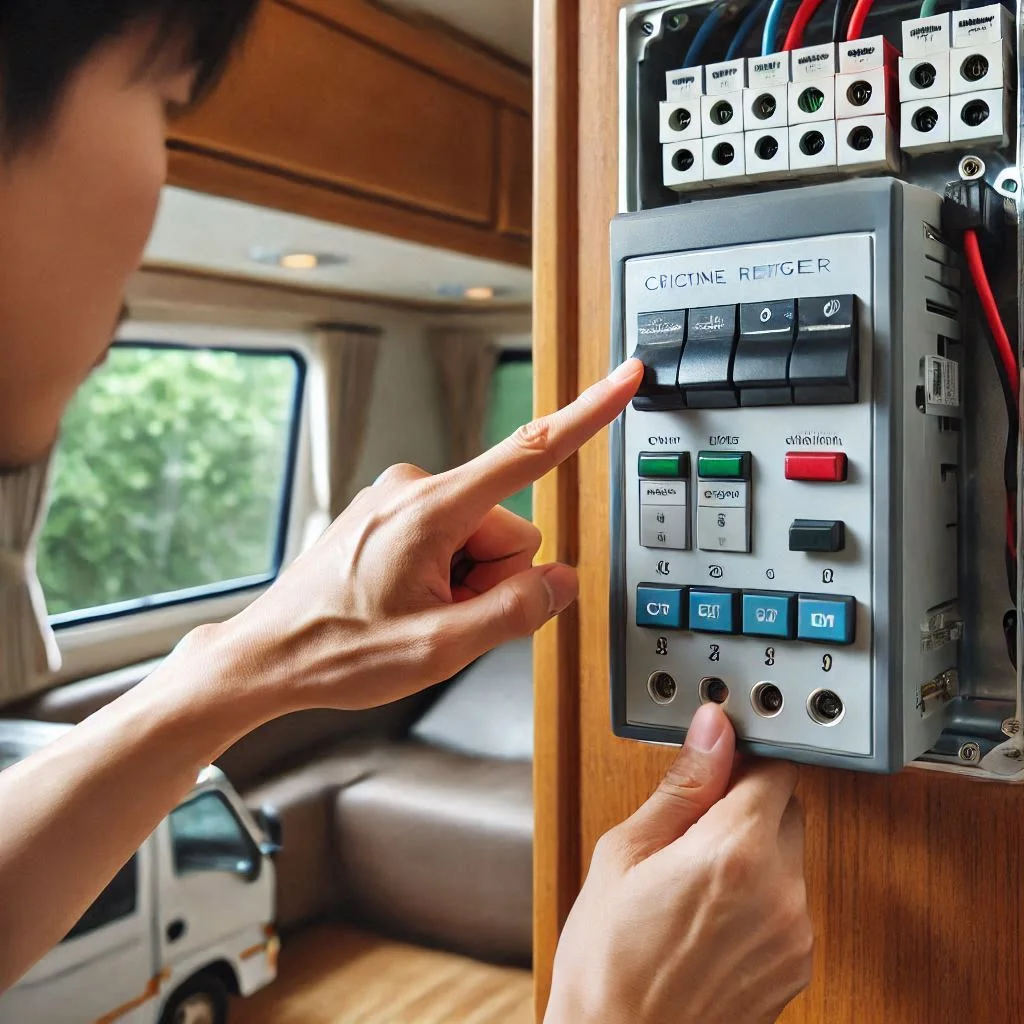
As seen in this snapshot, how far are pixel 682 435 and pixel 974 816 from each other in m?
0.24

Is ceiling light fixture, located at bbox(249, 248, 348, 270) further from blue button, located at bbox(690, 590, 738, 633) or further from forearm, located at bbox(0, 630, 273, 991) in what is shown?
blue button, located at bbox(690, 590, 738, 633)

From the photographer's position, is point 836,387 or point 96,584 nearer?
point 836,387

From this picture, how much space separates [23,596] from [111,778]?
2.72 ft

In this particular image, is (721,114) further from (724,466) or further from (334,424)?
(334,424)

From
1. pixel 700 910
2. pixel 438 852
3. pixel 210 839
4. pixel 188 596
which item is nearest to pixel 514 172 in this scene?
pixel 188 596

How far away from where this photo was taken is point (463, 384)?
9.41 feet

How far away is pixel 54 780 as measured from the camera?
0.58 meters

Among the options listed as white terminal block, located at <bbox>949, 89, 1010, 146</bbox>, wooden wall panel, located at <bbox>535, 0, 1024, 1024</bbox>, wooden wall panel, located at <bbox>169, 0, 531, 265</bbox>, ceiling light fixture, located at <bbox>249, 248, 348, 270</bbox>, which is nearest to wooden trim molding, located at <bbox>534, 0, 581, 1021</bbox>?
wooden wall panel, located at <bbox>535, 0, 1024, 1024</bbox>

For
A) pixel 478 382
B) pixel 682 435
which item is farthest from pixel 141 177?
pixel 478 382

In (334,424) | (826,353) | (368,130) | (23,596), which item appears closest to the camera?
(826,353)

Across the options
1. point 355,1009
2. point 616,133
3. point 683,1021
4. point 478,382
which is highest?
point 478,382

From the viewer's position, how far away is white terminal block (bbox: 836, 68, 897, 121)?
0.44 meters

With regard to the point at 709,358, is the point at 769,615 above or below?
below

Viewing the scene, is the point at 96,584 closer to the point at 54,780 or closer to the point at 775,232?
the point at 54,780
